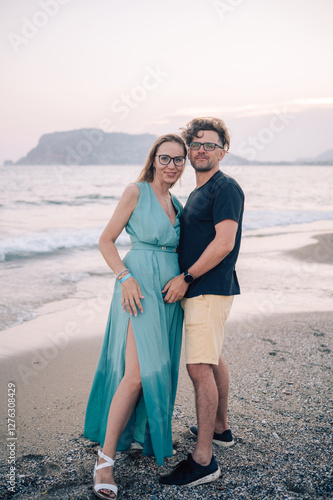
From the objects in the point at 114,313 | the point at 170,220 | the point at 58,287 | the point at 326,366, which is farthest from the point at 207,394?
the point at 58,287

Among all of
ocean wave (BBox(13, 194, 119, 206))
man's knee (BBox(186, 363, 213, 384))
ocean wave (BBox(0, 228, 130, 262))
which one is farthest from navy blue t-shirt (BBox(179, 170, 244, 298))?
ocean wave (BBox(13, 194, 119, 206))

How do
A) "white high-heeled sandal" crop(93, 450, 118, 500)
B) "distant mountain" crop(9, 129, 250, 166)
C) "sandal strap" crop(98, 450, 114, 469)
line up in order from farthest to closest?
1. "distant mountain" crop(9, 129, 250, 166)
2. "sandal strap" crop(98, 450, 114, 469)
3. "white high-heeled sandal" crop(93, 450, 118, 500)

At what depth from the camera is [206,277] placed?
2.75 m

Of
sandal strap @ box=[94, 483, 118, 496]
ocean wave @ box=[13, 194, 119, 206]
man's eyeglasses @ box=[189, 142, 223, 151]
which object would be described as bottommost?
sandal strap @ box=[94, 483, 118, 496]

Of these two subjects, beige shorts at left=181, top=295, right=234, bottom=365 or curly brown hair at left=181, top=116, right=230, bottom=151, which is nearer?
beige shorts at left=181, top=295, right=234, bottom=365

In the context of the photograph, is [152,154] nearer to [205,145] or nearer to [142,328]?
[205,145]

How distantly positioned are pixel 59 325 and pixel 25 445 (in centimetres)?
250

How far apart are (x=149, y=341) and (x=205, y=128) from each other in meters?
1.48

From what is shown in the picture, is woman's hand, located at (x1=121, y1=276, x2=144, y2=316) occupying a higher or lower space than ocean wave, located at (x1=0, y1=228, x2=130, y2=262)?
higher

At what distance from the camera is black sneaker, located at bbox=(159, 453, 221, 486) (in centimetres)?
258

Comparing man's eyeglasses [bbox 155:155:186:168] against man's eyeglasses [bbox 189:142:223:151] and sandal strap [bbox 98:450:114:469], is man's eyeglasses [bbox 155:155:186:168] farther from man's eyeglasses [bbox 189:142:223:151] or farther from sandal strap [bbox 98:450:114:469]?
sandal strap [bbox 98:450:114:469]

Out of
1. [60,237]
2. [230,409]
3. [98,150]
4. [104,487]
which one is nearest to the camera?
[104,487]

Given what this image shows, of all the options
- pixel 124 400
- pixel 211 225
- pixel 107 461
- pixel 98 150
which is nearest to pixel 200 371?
pixel 124 400

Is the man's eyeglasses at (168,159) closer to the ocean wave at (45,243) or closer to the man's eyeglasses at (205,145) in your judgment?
the man's eyeglasses at (205,145)
